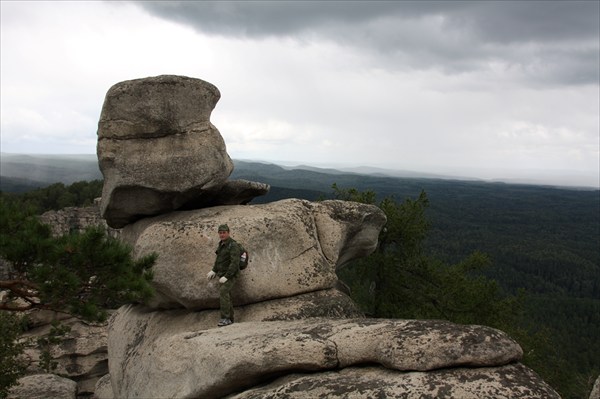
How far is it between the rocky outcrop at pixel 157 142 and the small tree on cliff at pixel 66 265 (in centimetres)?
431

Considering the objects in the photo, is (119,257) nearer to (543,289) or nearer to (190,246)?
(190,246)

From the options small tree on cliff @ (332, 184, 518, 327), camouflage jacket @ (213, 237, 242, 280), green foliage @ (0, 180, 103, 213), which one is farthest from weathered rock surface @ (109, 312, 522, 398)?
green foliage @ (0, 180, 103, 213)

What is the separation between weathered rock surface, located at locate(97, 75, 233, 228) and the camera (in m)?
15.3

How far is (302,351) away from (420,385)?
105 inches

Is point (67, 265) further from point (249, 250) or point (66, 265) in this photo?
point (249, 250)

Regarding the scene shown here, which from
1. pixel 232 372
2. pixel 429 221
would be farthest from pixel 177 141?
pixel 429 221

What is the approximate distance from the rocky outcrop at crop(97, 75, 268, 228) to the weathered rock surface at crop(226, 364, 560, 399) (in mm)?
8679

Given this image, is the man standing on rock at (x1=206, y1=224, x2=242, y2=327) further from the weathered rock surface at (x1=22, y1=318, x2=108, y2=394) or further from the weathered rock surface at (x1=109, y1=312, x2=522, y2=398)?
the weathered rock surface at (x1=22, y1=318, x2=108, y2=394)

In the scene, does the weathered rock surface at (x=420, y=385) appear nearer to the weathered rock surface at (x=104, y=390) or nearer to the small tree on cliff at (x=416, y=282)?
the weathered rock surface at (x=104, y=390)

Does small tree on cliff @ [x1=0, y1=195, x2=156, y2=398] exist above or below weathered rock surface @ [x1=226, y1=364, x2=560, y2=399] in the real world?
above

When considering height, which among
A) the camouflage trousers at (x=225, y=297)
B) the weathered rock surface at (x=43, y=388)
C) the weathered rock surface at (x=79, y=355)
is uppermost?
the camouflage trousers at (x=225, y=297)

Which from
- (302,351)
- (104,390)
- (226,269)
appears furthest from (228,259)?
(104,390)

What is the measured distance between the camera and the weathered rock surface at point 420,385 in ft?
26.5

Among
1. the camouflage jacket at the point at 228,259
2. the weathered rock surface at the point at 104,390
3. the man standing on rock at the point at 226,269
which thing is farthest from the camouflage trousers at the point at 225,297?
the weathered rock surface at the point at 104,390
